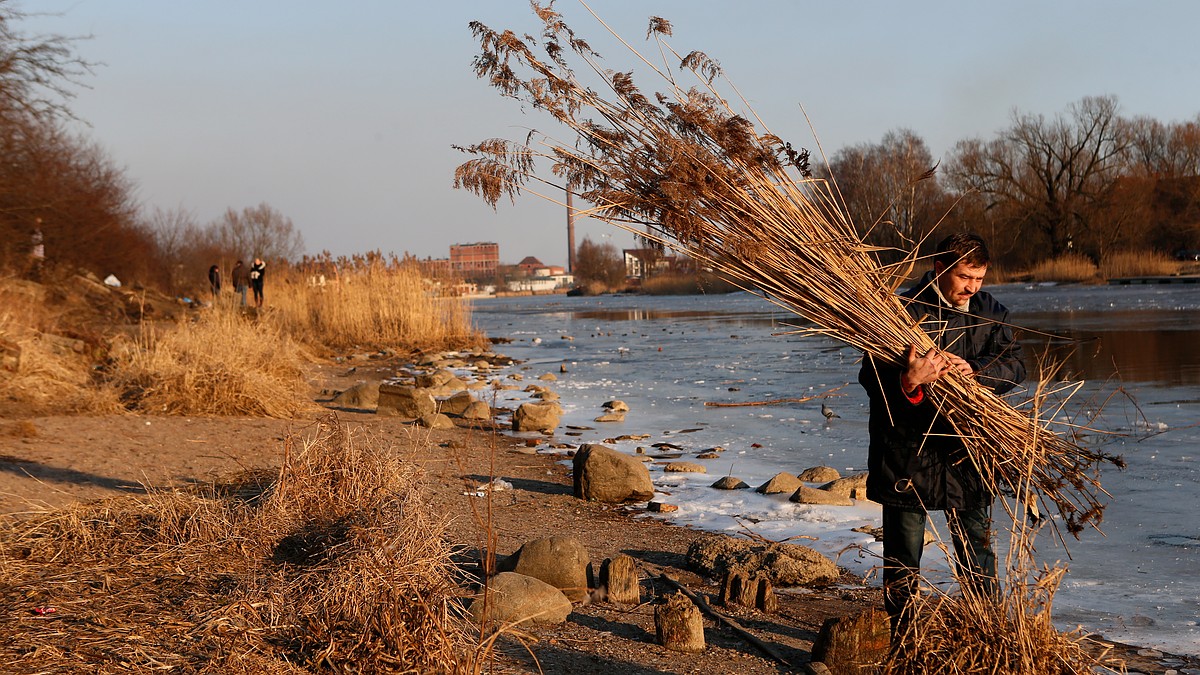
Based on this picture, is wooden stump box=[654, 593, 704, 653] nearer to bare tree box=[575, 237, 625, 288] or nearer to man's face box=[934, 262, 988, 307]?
man's face box=[934, 262, 988, 307]

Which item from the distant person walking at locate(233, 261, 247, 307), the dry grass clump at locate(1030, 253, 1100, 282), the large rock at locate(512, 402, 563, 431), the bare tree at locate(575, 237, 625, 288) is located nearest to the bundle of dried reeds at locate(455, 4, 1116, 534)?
the large rock at locate(512, 402, 563, 431)

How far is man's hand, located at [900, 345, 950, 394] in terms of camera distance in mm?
3143

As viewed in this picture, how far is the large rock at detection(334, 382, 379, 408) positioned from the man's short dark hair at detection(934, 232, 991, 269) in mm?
7636

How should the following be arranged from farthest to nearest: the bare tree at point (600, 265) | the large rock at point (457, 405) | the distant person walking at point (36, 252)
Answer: the bare tree at point (600, 265), the distant person walking at point (36, 252), the large rock at point (457, 405)

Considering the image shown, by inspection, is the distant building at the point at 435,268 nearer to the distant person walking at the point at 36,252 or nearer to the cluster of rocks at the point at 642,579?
the distant person walking at the point at 36,252

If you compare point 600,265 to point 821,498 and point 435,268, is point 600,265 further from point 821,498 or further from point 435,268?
point 821,498

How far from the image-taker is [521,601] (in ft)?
12.1

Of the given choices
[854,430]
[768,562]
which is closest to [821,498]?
[768,562]

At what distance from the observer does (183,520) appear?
4.11 meters

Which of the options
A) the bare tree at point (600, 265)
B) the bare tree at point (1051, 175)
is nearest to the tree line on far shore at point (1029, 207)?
the bare tree at point (1051, 175)

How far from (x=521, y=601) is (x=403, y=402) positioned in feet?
21.0

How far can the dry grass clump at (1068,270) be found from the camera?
133ft

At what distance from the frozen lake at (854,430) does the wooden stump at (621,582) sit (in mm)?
1226

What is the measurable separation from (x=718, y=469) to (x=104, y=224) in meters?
17.8
